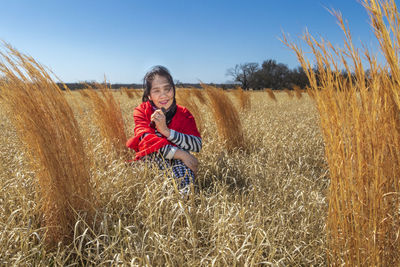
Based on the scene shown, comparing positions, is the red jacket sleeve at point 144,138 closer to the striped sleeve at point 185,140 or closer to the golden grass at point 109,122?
the striped sleeve at point 185,140

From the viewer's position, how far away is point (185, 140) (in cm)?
236

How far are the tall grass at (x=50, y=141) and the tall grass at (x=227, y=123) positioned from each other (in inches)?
78.6

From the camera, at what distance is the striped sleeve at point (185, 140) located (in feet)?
7.53

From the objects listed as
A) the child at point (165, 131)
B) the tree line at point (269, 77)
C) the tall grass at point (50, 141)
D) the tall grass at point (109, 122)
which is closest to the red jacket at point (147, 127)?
the child at point (165, 131)

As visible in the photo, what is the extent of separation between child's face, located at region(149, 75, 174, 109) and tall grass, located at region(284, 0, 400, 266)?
4.55 feet

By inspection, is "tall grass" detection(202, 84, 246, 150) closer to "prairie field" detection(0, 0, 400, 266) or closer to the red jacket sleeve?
"prairie field" detection(0, 0, 400, 266)

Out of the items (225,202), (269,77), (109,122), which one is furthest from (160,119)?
(269,77)

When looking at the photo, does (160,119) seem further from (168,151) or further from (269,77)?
(269,77)

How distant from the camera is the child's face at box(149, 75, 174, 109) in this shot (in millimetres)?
2334

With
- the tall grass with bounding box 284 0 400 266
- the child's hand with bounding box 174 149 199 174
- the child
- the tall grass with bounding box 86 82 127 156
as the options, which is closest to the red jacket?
the child

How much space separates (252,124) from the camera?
14.9ft

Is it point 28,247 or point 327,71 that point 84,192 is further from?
point 327,71

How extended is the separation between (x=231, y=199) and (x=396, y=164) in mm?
1171

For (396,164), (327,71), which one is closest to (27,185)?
(327,71)
